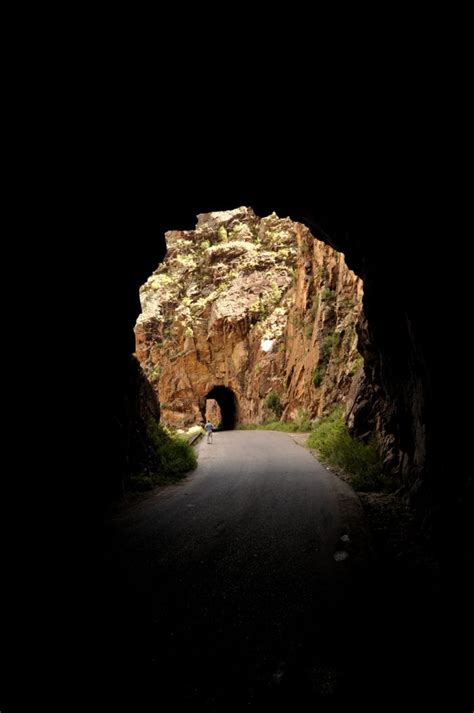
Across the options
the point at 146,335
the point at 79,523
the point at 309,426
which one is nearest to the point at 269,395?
the point at 309,426

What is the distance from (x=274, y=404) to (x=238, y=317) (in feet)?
36.6

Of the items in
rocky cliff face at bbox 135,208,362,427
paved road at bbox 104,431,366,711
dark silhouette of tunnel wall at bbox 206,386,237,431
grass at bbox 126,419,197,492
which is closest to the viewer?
paved road at bbox 104,431,366,711

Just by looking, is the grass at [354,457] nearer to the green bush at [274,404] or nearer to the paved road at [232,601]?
the paved road at [232,601]

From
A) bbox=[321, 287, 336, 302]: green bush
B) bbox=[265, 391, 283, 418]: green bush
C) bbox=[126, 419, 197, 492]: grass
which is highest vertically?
bbox=[321, 287, 336, 302]: green bush

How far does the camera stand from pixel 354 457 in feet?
36.9

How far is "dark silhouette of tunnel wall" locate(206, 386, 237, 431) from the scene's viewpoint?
41.7 metres

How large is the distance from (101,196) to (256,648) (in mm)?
7064

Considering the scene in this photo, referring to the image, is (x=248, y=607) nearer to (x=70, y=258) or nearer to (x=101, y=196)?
(x=70, y=258)

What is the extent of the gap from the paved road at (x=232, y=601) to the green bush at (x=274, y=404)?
22590 mm

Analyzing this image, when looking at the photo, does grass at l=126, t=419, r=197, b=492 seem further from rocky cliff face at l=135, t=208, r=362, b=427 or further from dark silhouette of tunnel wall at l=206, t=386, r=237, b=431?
dark silhouette of tunnel wall at l=206, t=386, r=237, b=431

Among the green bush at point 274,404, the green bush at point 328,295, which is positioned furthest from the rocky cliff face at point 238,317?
the green bush at point 274,404

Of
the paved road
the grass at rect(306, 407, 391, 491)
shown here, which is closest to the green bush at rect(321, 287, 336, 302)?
the grass at rect(306, 407, 391, 491)

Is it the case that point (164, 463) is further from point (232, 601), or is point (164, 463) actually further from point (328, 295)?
point (328, 295)

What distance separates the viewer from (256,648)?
10.6 feet
